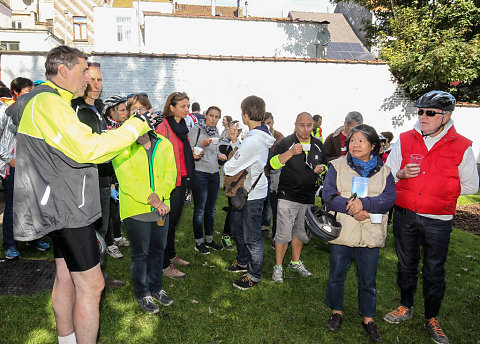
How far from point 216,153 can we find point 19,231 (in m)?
3.48

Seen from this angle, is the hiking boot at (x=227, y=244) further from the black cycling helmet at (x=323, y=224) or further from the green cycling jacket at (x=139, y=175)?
the black cycling helmet at (x=323, y=224)

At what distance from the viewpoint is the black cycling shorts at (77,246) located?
244 cm

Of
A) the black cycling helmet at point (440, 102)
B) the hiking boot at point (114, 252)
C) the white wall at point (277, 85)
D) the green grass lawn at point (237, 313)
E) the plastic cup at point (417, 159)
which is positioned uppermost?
the white wall at point (277, 85)

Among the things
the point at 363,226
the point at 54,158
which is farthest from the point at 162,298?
the point at 363,226

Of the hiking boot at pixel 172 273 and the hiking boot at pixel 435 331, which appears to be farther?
the hiking boot at pixel 172 273

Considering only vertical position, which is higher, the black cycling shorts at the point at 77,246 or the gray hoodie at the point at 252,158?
the gray hoodie at the point at 252,158

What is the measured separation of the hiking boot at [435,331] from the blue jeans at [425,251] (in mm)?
63

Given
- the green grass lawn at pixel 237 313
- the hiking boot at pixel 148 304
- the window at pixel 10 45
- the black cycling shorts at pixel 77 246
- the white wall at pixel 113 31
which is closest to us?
the black cycling shorts at pixel 77 246

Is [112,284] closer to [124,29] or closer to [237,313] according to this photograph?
[237,313]

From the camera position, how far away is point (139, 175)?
3396 mm

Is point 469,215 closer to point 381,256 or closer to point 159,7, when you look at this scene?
point 381,256

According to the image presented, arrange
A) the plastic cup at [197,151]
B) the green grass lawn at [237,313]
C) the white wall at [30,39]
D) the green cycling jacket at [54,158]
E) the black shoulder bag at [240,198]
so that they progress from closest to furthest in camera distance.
→ the green cycling jacket at [54,158] → the green grass lawn at [237,313] → the black shoulder bag at [240,198] → the plastic cup at [197,151] → the white wall at [30,39]

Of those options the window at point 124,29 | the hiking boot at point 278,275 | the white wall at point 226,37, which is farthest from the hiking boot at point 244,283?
the window at point 124,29

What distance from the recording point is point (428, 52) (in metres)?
13.8
